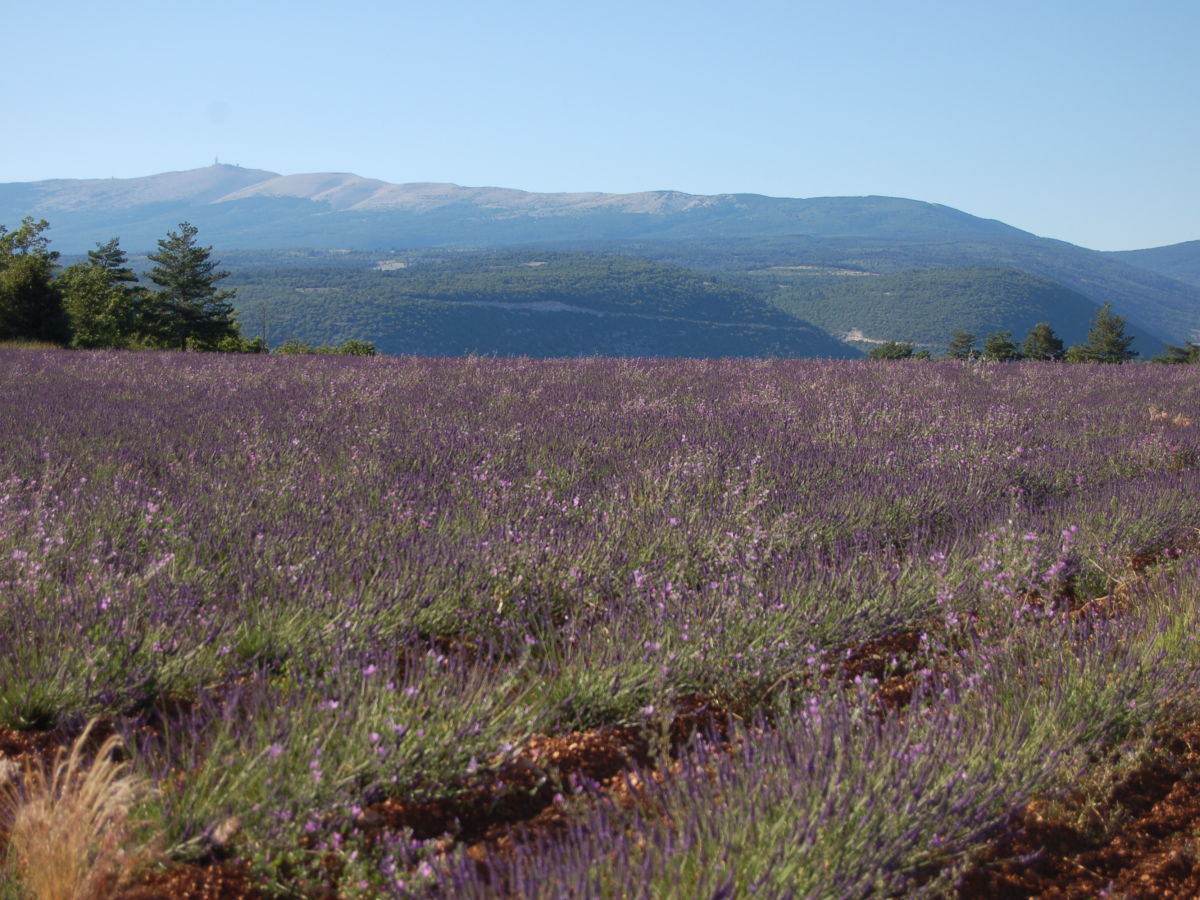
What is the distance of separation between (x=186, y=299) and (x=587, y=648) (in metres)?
43.1

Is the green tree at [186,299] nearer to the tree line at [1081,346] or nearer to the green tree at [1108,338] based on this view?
the tree line at [1081,346]

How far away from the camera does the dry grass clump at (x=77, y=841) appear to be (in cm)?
162

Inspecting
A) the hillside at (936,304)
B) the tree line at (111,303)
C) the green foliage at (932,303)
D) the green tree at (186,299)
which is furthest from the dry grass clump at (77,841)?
the green foliage at (932,303)

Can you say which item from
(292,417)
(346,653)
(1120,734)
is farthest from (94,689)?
(292,417)

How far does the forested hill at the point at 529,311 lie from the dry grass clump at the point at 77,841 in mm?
75038

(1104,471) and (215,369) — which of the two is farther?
(215,369)

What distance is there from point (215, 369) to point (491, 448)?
6638 mm

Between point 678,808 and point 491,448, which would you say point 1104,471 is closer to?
point 491,448

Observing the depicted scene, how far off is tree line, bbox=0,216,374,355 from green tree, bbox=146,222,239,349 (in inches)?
1.6

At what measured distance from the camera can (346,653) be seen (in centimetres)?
260

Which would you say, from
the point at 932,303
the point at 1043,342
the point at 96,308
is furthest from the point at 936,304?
the point at 96,308

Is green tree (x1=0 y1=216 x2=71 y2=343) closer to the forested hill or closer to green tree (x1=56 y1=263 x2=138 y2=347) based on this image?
green tree (x1=56 y1=263 x2=138 y2=347)

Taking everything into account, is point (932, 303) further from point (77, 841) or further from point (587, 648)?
point (77, 841)

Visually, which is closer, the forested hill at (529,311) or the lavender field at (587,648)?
the lavender field at (587,648)
